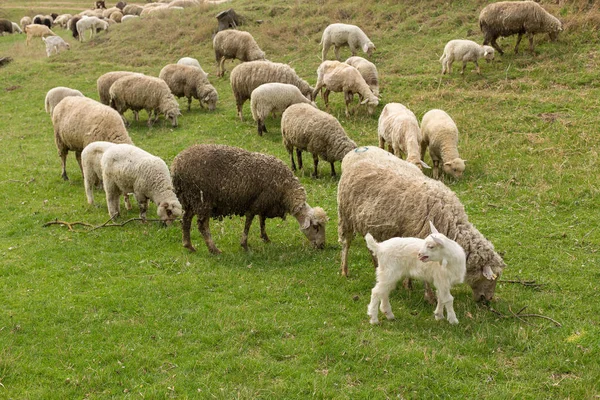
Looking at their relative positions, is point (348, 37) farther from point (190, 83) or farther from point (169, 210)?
point (169, 210)

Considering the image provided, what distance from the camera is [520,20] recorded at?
18750 millimetres

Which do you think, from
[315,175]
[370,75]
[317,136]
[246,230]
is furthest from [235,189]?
[370,75]

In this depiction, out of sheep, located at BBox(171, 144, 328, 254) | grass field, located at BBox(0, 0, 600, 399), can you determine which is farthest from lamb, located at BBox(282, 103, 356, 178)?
sheep, located at BBox(171, 144, 328, 254)

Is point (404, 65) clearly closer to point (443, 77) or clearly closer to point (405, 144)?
point (443, 77)

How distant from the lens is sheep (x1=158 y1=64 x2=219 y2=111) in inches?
771

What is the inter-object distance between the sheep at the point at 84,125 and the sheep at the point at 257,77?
5.44 meters

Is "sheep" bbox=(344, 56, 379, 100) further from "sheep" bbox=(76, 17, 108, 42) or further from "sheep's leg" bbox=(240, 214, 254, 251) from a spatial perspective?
"sheep" bbox=(76, 17, 108, 42)

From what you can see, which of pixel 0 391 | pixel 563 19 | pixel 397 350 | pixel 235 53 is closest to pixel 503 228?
pixel 397 350

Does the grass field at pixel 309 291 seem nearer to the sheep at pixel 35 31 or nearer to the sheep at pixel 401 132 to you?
the sheep at pixel 401 132

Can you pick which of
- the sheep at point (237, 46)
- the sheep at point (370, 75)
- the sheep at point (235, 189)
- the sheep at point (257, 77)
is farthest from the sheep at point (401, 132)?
the sheep at point (237, 46)

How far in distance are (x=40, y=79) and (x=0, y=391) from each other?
23259 millimetres

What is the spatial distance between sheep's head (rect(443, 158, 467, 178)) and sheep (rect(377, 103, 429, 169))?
0.57 metres

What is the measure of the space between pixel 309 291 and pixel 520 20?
48.7 feet

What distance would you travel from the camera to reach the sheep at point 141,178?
10141mm
